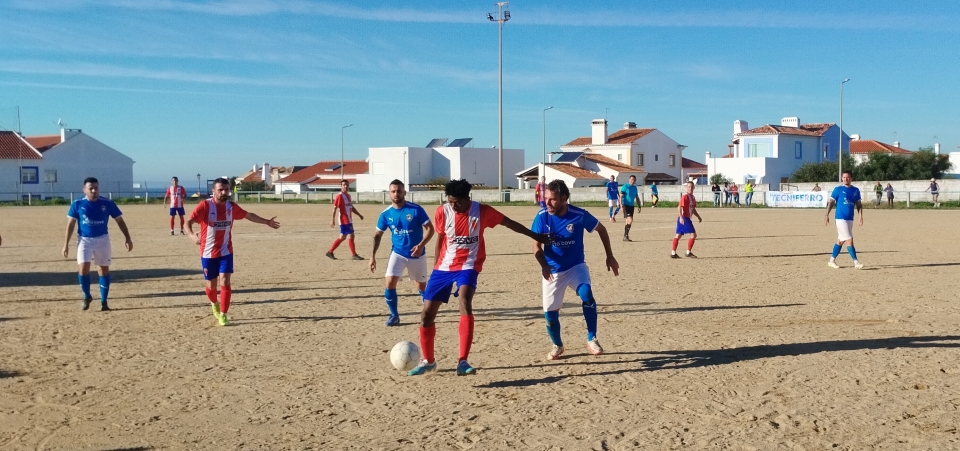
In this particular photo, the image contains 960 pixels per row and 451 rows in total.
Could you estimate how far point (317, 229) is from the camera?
98.0ft

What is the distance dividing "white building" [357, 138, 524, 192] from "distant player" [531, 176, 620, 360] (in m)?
78.4

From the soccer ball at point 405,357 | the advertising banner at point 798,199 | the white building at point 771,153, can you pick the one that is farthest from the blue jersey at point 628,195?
the white building at point 771,153

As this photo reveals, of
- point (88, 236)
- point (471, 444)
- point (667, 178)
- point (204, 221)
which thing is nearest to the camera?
point (471, 444)

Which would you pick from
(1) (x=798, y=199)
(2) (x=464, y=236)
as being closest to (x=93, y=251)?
(2) (x=464, y=236)

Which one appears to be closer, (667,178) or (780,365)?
(780,365)

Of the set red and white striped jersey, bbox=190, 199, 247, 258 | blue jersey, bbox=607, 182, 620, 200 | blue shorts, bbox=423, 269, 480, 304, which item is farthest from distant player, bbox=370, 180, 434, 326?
blue jersey, bbox=607, 182, 620, 200

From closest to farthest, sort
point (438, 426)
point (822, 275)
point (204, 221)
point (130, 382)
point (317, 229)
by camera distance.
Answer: point (438, 426) → point (130, 382) → point (204, 221) → point (822, 275) → point (317, 229)

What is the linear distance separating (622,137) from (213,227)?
81073mm

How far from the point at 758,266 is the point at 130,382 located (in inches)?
483

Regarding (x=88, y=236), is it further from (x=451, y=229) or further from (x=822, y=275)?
(x=822, y=275)

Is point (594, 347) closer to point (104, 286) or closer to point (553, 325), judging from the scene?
point (553, 325)

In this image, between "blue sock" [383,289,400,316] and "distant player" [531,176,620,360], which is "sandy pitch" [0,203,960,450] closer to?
"blue sock" [383,289,400,316]

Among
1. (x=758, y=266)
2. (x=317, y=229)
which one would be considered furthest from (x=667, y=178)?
(x=758, y=266)

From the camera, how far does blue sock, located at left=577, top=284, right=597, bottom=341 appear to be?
25.7 ft
